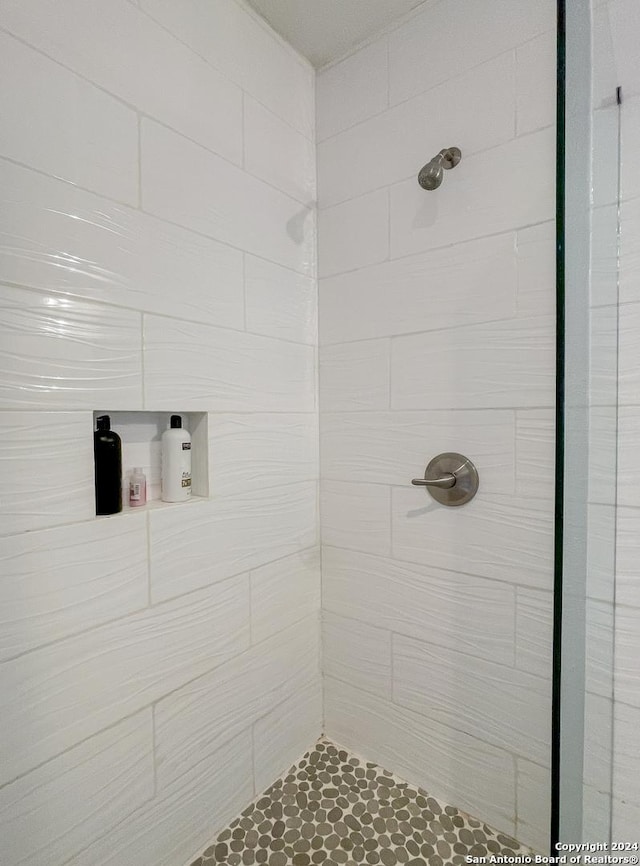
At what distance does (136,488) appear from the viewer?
3.11 ft

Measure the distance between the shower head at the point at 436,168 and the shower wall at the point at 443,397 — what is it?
35mm

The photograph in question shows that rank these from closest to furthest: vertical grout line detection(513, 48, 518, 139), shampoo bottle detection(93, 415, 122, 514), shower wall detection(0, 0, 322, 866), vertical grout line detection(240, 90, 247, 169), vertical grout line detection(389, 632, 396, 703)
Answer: shower wall detection(0, 0, 322, 866) < shampoo bottle detection(93, 415, 122, 514) < vertical grout line detection(513, 48, 518, 139) < vertical grout line detection(240, 90, 247, 169) < vertical grout line detection(389, 632, 396, 703)

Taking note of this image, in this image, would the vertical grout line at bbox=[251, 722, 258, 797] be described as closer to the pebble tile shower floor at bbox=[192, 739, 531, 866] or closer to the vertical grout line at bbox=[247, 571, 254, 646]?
the pebble tile shower floor at bbox=[192, 739, 531, 866]

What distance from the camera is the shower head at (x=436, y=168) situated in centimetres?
101

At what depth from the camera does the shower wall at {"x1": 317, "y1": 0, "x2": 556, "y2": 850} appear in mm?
995

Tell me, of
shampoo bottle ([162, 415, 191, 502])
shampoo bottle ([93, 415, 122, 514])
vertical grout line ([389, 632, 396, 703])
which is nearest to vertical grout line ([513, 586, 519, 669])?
vertical grout line ([389, 632, 396, 703])

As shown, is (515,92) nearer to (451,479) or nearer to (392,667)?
(451,479)

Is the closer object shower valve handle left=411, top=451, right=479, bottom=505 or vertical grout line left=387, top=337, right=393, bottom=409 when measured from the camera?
shower valve handle left=411, top=451, right=479, bottom=505

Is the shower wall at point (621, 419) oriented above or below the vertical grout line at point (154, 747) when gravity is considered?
above

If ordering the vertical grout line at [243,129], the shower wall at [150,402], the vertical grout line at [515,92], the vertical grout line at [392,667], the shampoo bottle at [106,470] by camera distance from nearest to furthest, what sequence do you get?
the shower wall at [150,402] → the shampoo bottle at [106,470] → the vertical grout line at [515,92] → the vertical grout line at [243,129] → the vertical grout line at [392,667]

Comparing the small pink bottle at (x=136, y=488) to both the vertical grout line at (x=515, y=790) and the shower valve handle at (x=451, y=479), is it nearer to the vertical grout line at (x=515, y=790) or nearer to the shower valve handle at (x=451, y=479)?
the shower valve handle at (x=451, y=479)

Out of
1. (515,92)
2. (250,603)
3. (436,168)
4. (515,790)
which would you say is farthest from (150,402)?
(515,790)

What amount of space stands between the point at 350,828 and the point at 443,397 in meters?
1.07

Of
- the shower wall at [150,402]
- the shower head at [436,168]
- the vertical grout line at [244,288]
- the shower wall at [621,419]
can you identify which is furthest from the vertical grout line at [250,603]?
the shower head at [436,168]
